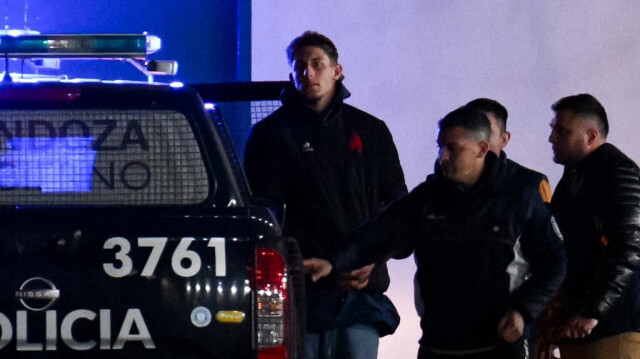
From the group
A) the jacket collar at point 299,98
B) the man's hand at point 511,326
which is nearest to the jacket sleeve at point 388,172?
the jacket collar at point 299,98

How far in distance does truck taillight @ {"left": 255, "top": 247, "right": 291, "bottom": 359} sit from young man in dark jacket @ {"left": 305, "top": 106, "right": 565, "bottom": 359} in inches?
40.6

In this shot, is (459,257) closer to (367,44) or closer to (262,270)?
(262,270)

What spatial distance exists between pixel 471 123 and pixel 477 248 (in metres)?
0.48

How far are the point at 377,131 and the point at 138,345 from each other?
2242 millimetres

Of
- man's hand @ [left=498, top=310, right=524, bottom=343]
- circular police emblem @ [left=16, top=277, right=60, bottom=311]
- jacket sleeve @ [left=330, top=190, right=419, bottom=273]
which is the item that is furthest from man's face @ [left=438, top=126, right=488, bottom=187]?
circular police emblem @ [left=16, top=277, right=60, bottom=311]

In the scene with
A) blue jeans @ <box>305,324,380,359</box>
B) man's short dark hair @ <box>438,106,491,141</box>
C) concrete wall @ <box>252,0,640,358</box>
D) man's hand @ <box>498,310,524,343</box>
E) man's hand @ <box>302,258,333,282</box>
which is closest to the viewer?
man's hand @ <box>498,310,524,343</box>

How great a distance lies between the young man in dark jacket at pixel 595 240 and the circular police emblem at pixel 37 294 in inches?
87.8

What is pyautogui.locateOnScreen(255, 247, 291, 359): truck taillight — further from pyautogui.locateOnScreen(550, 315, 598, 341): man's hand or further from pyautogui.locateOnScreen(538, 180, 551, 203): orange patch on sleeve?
pyautogui.locateOnScreen(538, 180, 551, 203): orange patch on sleeve

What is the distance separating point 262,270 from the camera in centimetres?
398

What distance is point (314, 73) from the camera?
580 cm

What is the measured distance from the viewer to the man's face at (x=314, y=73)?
19.0ft

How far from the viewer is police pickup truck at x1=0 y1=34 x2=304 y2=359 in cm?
390

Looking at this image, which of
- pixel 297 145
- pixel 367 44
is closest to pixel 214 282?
pixel 297 145

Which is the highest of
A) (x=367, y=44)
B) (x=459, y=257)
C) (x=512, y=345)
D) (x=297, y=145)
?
(x=367, y=44)
